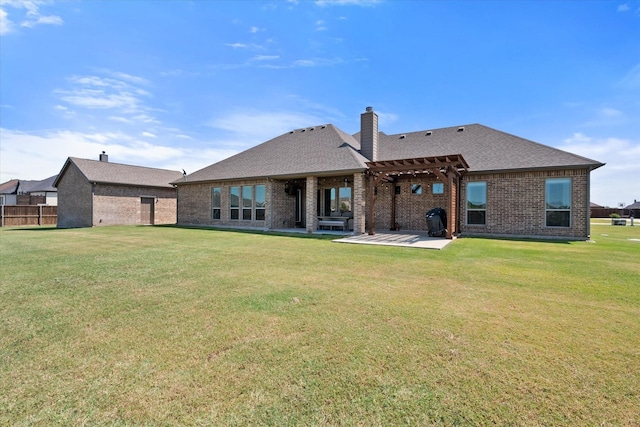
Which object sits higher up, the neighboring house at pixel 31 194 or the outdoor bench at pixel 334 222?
the neighboring house at pixel 31 194

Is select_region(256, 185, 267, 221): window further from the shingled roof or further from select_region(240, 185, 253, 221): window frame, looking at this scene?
the shingled roof

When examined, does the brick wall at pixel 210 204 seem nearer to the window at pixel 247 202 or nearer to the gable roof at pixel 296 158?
the window at pixel 247 202

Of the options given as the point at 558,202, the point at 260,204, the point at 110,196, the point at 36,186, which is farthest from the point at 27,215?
the point at 558,202

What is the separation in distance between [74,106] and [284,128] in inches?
465

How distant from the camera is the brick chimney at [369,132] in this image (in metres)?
16.0

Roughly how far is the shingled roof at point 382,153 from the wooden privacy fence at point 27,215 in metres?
15.6

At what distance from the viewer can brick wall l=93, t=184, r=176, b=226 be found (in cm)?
2112

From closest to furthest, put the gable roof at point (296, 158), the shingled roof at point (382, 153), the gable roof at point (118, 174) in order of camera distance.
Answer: the shingled roof at point (382, 153) → the gable roof at point (296, 158) → the gable roof at point (118, 174)

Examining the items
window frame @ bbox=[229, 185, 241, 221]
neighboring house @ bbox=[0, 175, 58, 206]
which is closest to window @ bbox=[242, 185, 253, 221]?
window frame @ bbox=[229, 185, 241, 221]

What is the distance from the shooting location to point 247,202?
58.2ft

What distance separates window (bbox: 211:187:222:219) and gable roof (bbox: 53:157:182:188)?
497 centimetres

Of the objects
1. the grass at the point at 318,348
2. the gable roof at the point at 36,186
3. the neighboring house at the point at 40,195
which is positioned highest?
the gable roof at the point at 36,186

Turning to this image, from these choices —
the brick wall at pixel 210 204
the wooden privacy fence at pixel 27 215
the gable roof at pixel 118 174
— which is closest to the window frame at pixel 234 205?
the brick wall at pixel 210 204

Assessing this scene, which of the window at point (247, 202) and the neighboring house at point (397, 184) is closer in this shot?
the neighboring house at point (397, 184)
